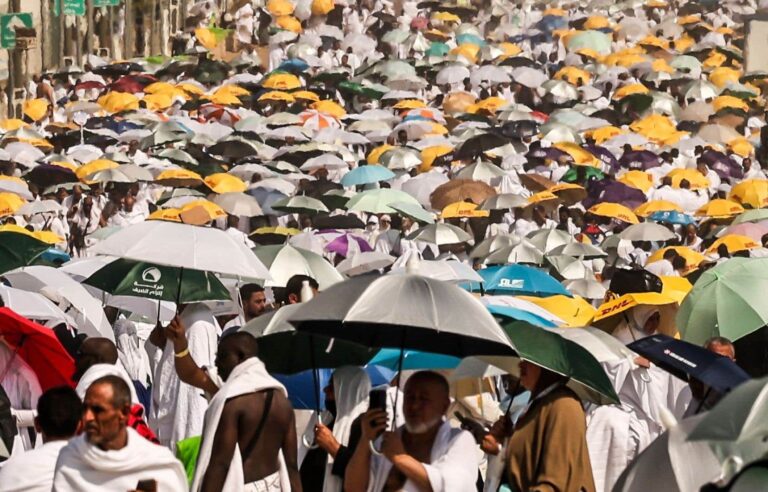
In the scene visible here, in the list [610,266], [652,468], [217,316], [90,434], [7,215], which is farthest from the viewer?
[7,215]

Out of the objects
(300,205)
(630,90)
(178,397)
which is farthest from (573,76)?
(178,397)

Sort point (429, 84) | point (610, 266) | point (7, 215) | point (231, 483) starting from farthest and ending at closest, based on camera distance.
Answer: point (429, 84) → point (7, 215) → point (610, 266) → point (231, 483)

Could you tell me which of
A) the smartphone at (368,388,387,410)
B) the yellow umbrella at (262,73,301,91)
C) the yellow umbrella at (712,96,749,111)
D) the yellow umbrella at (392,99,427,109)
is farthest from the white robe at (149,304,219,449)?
the yellow umbrella at (712,96,749,111)

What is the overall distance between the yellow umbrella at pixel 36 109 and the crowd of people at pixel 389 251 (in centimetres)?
11

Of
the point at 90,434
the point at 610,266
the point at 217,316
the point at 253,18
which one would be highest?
the point at 90,434

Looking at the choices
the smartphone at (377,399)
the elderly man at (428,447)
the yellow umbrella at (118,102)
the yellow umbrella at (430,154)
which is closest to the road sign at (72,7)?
the yellow umbrella at (118,102)

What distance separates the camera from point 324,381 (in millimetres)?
9867

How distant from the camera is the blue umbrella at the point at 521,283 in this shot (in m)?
13.9

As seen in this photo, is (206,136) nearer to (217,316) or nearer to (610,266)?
(610,266)

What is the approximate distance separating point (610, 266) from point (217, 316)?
7.80 m

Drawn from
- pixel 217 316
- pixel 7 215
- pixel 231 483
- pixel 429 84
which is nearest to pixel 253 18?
pixel 429 84

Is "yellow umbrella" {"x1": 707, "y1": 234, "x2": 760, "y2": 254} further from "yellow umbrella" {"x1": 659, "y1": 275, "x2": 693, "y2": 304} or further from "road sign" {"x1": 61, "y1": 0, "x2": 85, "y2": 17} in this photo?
"road sign" {"x1": 61, "y1": 0, "x2": 85, "y2": 17}

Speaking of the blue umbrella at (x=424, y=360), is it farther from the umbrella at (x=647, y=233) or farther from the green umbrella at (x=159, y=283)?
the umbrella at (x=647, y=233)

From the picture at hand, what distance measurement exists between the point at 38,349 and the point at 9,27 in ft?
99.3
